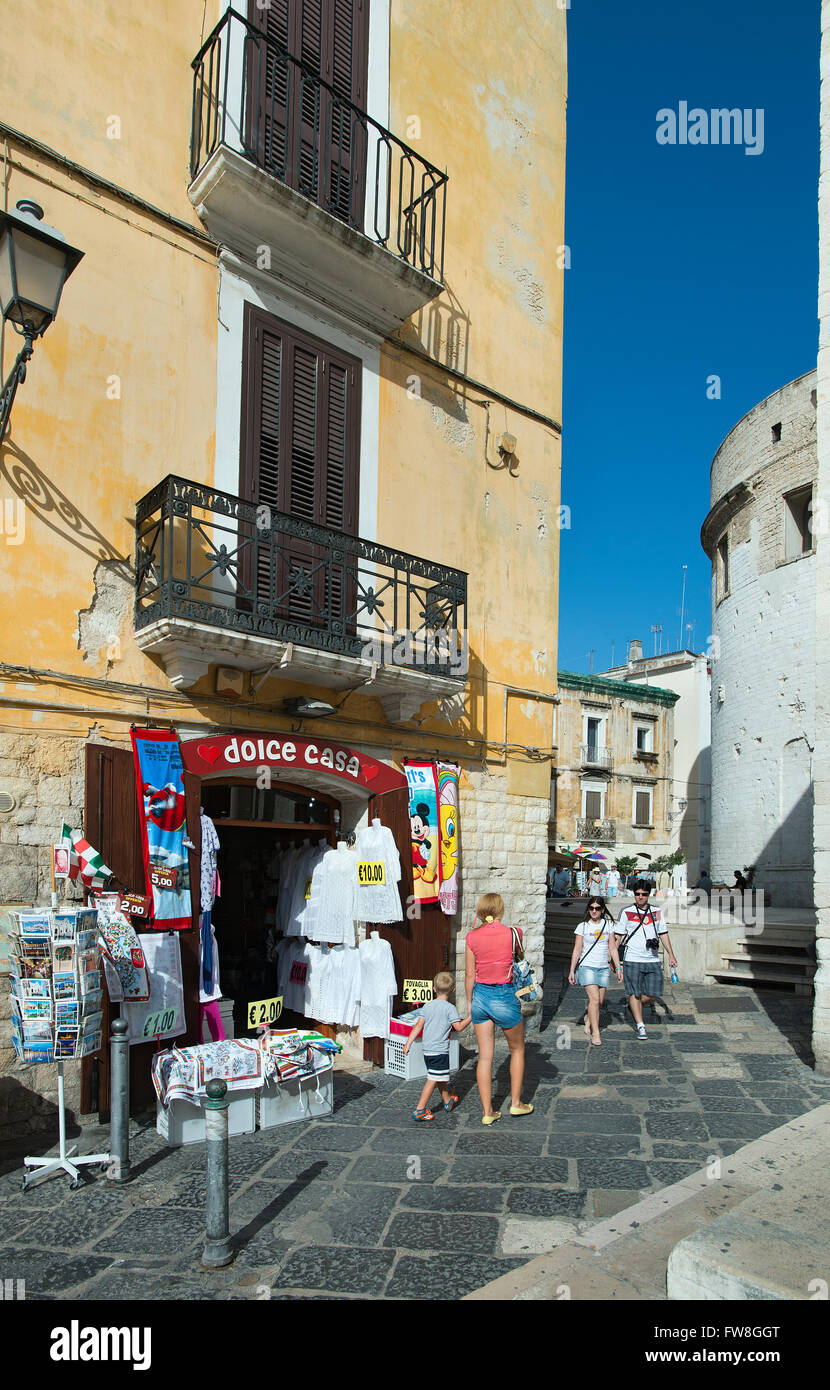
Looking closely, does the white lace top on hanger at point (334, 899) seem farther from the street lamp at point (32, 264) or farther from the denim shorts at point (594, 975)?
the street lamp at point (32, 264)

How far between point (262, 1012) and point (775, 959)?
8.46 meters

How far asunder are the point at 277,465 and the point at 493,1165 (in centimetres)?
625

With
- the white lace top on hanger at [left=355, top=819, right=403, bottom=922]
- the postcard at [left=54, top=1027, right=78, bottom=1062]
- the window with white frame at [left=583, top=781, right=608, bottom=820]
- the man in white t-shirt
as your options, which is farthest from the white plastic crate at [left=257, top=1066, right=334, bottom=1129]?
the window with white frame at [left=583, top=781, right=608, bottom=820]

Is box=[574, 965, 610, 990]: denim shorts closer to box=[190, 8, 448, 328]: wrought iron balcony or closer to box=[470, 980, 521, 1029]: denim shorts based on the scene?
box=[470, 980, 521, 1029]: denim shorts

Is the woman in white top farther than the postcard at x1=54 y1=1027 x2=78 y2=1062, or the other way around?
the woman in white top

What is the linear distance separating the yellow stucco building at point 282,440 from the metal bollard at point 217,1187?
244 centimetres

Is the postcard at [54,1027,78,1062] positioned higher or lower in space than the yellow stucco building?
lower

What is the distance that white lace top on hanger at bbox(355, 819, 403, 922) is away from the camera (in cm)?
889

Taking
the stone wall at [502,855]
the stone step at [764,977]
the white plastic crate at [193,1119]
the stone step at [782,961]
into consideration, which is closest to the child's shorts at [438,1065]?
the white plastic crate at [193,1119]

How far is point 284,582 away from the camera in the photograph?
8680 millimetres

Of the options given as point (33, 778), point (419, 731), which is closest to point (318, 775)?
point (419, 731)

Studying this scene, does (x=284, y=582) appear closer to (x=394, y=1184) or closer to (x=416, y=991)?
(x=416, y=991)

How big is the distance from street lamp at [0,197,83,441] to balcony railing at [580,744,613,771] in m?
35.7

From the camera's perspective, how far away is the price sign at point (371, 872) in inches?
352
